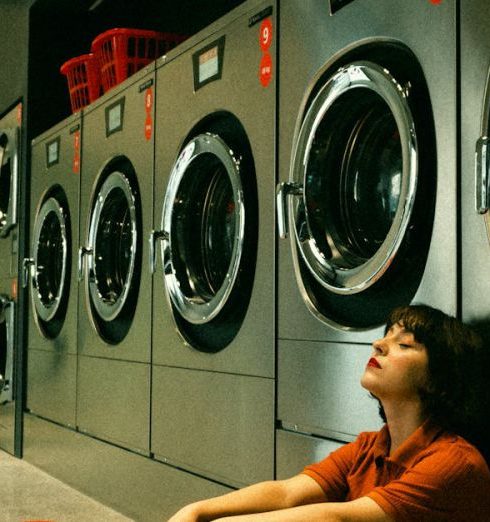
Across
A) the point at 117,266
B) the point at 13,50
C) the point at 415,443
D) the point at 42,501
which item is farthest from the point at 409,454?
the point at 13,50

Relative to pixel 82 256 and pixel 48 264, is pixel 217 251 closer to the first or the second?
pixel 82 256

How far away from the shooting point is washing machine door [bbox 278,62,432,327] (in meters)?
2.17

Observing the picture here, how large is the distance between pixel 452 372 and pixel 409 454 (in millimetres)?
183

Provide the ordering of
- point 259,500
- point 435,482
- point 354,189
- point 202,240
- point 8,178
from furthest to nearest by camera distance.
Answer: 1. point 8,178
2. point 202,240
3. point 354,189
4. point 259,500
5. point 435,482

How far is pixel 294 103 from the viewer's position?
2490 mm

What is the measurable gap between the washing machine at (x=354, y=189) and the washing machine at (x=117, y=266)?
104 centimetres

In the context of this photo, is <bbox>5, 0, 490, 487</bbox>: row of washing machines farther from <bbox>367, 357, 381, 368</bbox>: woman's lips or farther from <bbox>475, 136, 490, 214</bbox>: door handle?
<bbox>367, 357, 381, 368</bbox>: woman's lips

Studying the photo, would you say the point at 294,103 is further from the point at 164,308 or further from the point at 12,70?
the point at 12,70

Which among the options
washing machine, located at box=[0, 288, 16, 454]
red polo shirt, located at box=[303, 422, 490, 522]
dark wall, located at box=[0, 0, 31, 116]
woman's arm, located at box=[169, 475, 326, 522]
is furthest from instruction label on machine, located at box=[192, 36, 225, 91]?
washing machine, located at box=[0, 288, 16, 454]

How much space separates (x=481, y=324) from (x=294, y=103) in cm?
94

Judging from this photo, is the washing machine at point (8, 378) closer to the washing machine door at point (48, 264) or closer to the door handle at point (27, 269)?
the door handle at point (27, 269)

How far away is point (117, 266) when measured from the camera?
3932mm

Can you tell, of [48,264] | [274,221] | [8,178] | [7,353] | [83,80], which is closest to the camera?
[274,221]

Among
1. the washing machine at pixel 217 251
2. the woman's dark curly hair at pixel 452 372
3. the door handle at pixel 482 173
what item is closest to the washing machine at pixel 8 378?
the washing machine at pixel 217 251
